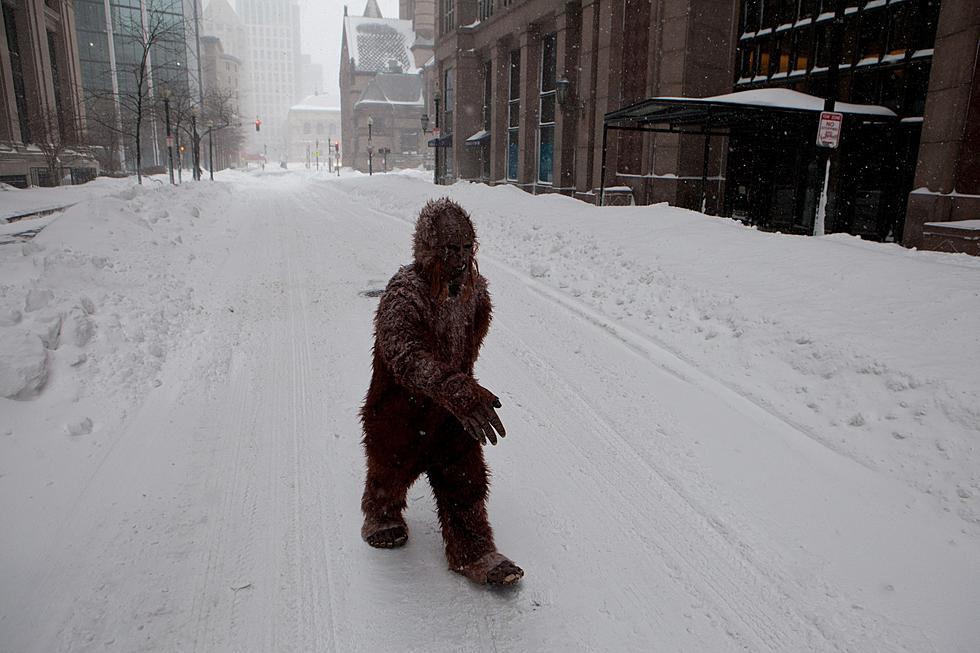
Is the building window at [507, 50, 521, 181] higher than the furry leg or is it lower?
higher

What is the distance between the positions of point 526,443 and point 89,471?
9.38 feet

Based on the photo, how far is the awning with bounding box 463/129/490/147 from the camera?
120 feet

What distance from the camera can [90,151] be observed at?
120 ft

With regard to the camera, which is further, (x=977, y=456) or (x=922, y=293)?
(x=922, y=293)

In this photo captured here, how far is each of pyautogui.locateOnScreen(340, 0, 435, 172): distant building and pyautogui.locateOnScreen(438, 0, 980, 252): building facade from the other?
57.7 meters

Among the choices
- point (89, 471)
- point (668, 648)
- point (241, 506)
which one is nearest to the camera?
point (668, 648)

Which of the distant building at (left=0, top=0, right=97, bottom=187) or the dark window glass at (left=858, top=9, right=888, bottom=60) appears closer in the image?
the dark window glass at (left=858, top=9, right=888, bottom=60)

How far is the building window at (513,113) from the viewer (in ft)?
103

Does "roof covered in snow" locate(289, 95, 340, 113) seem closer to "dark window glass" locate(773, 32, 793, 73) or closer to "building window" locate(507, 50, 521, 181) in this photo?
"building window" locate(507, 50, 521, 181)

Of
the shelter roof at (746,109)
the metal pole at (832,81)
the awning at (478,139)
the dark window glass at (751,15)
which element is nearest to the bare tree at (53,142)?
the awning at (478,139)

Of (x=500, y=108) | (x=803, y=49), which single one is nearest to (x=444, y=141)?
(x=500, y=108)

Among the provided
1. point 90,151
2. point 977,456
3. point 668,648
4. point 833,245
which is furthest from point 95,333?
point 90,151

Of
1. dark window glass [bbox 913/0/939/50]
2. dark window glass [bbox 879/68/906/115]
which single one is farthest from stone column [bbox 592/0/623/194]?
dark window glass [bbox 913/0/939/50]

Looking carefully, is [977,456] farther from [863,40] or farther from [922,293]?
[863,40]
